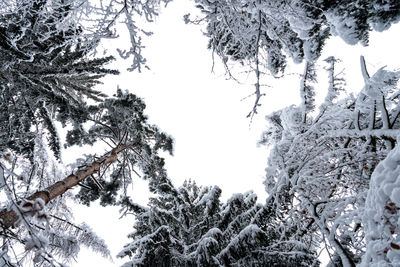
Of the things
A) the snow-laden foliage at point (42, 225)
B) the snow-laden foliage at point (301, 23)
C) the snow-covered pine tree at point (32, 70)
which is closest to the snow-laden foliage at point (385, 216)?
the snow-laden foliage at point (301, 23)

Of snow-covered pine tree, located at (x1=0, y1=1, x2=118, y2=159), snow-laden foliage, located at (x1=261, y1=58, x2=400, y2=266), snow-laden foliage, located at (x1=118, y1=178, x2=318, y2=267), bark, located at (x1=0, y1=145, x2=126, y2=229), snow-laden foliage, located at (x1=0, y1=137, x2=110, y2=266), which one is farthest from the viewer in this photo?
snow-laden foliage, located at (x1=118, y1=178, x2=318, y2=267)

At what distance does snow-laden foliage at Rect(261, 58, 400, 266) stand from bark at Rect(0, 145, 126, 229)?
Result: 12.5 feet

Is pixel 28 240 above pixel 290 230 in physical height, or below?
below

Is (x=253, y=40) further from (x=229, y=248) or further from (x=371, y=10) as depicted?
(x=229, y=248)

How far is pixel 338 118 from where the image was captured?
15.9ft

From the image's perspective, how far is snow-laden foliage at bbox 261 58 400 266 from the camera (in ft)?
12.2

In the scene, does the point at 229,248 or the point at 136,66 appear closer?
the point at 136,66

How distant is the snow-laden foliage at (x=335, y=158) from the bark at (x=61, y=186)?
3.82 metres

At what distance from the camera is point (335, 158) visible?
17.1 feet

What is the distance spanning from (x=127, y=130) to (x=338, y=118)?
491 centimetres

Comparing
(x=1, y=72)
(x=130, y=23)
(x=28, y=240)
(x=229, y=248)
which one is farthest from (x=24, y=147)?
(x=229, y=248)

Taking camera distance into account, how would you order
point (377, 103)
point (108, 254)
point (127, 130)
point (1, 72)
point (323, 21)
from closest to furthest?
point (323, 21) → point (377, 103) → point (1, 72) → point (108, 254) → point (127, 130)

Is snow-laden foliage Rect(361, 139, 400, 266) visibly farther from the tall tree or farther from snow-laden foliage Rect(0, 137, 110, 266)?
snow-laden foliage Rect(0, 137, 110, 266)

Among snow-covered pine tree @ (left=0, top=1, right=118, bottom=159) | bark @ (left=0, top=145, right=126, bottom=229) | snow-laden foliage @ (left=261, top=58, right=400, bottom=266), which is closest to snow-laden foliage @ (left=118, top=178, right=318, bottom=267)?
snow-laden foliage @ (left=261, top=58, right=400, bottom=266)
